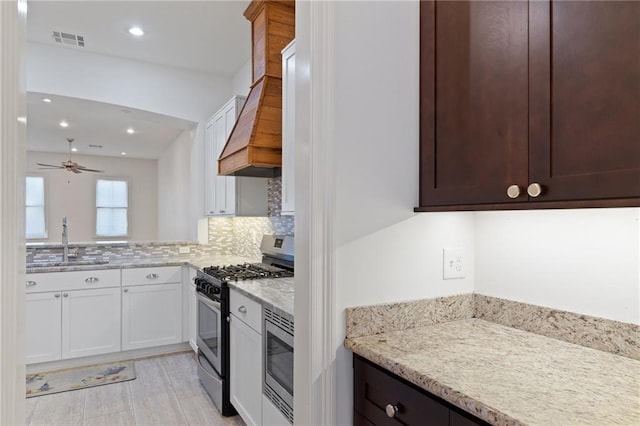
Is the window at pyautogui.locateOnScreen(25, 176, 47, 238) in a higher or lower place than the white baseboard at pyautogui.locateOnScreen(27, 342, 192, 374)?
higher

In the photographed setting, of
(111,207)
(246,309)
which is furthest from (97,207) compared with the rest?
(246,309)

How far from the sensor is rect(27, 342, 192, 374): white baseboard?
3.41 m

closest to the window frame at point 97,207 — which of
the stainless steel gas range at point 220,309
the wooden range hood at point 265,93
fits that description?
the stainless steel gas range at point 220,309

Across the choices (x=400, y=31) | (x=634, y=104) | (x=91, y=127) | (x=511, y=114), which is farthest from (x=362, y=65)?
(x=91, y=127)

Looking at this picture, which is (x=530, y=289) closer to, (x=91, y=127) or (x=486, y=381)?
(x=486, y=381)

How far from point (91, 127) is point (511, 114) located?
6607mm

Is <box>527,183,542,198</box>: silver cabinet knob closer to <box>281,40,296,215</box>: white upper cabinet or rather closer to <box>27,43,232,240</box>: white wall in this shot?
<box>281,40,296,215</box>: white upper cabinet

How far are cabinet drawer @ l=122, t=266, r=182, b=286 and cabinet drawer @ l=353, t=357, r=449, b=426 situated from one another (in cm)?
304

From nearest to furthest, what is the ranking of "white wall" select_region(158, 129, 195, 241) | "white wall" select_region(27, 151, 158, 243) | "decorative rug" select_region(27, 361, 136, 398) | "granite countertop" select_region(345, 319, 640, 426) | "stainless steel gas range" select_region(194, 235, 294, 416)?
1. "granite countertop" select_region(345, 319, 640, 426)
2. "stainless steel gas range" select_region(194, 235, 294, 416)
3. "decorative rug" select_region(27, 361, 136, 398)
4. "white wall" select_region(158, 129, 195, 241)
5. "white wall" select_region(27, 151, 158, 243)

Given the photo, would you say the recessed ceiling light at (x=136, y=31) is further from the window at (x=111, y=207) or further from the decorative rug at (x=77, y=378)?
the window at (x=111, y=207)

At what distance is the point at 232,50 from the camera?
3.68 metres

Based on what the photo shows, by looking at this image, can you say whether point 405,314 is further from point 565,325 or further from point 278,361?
point 278,361

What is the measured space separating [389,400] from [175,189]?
248 inches

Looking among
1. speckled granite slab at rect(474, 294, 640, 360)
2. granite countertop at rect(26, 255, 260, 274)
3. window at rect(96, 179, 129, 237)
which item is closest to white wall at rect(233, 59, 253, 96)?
granite countertop at rect(26, 255, 260, 274)
